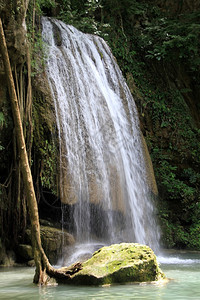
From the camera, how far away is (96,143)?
9.44 m

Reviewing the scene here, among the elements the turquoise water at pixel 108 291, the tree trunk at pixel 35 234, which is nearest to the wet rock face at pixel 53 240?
the turquoise water at pixel 108 291

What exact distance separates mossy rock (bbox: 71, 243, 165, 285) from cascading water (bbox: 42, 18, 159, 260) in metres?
3.02

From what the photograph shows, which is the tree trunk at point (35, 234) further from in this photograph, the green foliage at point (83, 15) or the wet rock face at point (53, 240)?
the green foliage at point (83, 15)

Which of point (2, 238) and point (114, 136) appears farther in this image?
point (114, 136)

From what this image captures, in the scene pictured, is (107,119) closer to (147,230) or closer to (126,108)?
(126,108)

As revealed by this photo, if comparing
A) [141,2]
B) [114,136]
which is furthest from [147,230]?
[141,2]

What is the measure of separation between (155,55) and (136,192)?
19.2ft

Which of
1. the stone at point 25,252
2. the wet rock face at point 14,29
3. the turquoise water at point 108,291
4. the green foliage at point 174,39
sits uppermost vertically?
the green foliage at point 174,39

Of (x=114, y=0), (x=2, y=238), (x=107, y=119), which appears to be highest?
(x=114, y=0)

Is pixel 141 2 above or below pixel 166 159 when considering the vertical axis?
above

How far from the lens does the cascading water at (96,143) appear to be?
856 cm

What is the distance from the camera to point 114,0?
47.5 feet

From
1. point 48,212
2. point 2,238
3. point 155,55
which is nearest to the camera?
point 2,238

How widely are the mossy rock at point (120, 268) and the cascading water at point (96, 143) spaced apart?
3.02 meters
